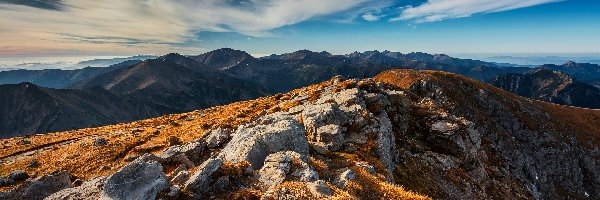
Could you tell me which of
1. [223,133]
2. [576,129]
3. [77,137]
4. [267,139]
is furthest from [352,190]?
[576,129]

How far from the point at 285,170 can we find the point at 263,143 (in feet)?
17.5

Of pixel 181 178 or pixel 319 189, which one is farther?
pixel 181 178

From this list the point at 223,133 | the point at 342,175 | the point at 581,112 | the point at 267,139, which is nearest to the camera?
the point at 342,175

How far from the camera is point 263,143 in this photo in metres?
26.8

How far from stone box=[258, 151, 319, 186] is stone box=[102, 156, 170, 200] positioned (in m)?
5.88

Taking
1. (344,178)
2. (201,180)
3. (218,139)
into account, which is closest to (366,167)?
(344,178)

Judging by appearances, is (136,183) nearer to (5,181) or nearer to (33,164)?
(5,181)

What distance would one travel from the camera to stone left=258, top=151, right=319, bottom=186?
2094cm

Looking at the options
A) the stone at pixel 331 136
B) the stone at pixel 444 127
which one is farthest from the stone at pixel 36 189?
the stone at pixel 444 127

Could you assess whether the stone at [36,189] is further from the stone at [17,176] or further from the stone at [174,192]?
the stone at [174,192]

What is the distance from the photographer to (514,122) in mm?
129750

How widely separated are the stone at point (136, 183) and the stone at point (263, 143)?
20.9 ft

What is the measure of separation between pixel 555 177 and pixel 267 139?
129699 mm

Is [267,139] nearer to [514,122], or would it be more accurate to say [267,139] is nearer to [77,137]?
[77,137]
